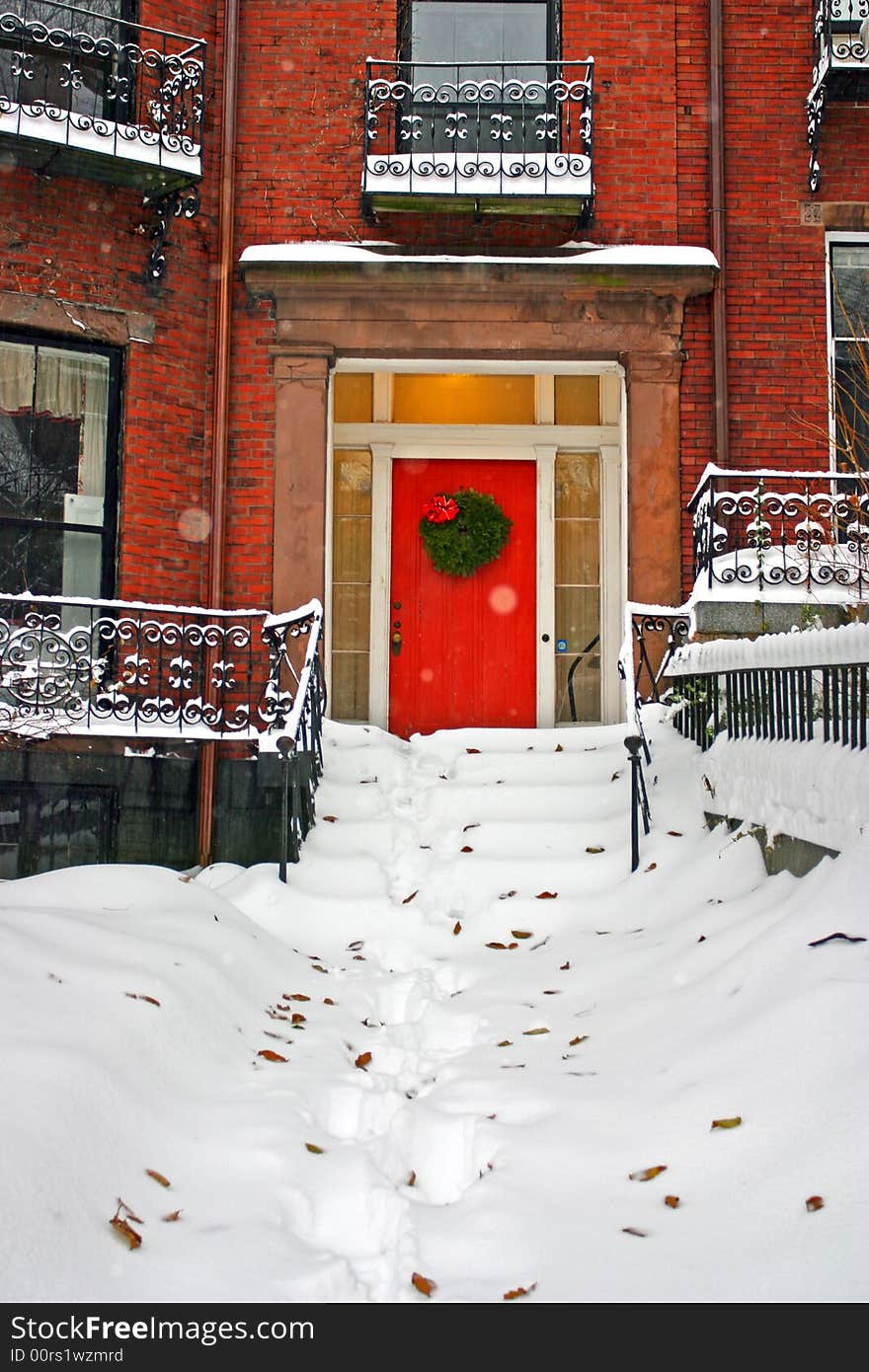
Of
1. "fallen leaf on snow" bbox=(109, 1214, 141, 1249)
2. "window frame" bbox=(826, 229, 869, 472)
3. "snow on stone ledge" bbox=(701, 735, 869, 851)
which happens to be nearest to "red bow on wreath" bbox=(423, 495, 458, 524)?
"window frame" bbox=(826, 229, 869, 472)

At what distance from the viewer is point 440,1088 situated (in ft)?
11.3

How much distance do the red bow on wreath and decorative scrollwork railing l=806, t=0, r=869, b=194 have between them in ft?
11.9

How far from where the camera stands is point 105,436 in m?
8.02

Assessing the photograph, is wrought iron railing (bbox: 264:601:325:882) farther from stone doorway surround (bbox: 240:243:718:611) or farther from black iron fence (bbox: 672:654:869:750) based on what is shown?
black iron fence (bbox: 672:654:869:750)

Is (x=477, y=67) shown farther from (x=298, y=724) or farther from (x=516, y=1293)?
(x=516, y=1293)

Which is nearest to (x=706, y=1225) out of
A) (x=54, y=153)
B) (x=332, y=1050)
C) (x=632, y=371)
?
(x=332, y=1050)

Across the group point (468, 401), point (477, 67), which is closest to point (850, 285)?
point (468, 401)

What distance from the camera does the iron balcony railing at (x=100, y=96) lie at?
23.9ft

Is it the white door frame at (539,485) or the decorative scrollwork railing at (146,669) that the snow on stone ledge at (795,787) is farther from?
the white door frame at (539,485)

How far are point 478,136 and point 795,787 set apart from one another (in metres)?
5.82

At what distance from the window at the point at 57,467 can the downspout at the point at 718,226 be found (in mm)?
4419

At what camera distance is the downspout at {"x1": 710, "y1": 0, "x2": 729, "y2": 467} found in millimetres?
8219

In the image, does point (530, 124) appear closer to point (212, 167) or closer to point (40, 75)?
point (212, 167)

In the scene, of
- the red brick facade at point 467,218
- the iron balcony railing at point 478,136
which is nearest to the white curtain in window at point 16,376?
the red brick facade at point 467,218
